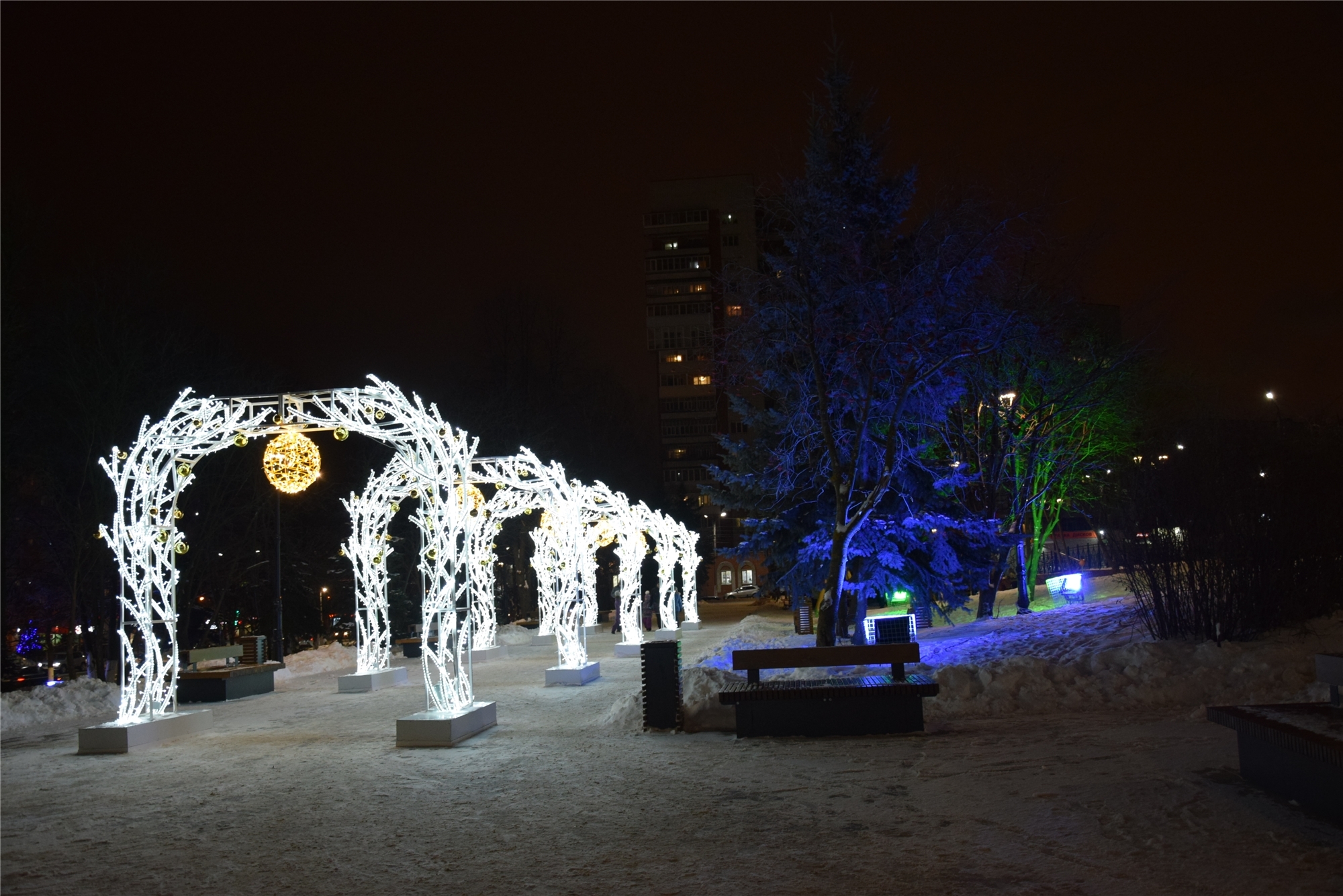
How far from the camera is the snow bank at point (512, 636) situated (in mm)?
27719

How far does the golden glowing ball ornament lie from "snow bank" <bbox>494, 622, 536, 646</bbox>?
49.1 feet

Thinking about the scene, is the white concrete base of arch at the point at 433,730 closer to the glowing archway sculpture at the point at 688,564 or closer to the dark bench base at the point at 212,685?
the dark bench base at the point at 212,685

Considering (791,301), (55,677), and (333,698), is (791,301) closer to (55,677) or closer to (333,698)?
(333,698)

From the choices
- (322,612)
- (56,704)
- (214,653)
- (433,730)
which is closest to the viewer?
(433,730)

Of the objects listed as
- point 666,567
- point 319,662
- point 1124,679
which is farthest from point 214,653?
point 1124,679

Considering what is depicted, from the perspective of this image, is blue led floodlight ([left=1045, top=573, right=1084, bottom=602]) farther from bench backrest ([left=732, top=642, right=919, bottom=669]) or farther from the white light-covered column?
bench backrest ([left=732, top=642, right=919, bottom=669])

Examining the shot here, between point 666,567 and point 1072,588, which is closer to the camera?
point 1072,588

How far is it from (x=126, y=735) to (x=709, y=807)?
7419 mm

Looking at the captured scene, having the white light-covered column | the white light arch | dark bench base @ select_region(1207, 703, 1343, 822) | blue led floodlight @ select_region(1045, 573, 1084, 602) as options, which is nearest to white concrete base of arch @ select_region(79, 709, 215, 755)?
dark bench base @ select_region(1207, 703, 1343, 822)

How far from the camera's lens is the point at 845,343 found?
16281mm

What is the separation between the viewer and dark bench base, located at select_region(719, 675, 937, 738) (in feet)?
31.8

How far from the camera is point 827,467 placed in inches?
728

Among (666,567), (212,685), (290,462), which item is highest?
(290,462)

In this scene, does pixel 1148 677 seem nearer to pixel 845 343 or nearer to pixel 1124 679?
pixel 1124 679
